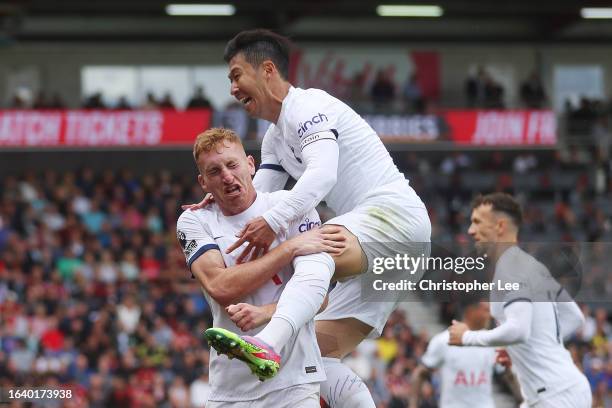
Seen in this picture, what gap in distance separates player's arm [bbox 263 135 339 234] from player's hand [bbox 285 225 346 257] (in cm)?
10

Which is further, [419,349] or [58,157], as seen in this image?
[58,157]

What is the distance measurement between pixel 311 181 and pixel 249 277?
0.64m

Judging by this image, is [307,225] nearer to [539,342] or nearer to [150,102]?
[539,342]

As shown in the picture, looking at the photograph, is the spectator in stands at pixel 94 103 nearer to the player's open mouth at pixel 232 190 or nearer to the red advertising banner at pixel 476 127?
the red advertising banner at pixel 476 127

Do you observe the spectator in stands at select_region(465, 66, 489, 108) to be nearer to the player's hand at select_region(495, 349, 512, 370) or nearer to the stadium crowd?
the stadium crowd

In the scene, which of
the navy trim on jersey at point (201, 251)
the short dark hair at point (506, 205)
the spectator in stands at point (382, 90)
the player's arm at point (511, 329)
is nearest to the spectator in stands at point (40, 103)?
the spectator in stands at point (382, 90)

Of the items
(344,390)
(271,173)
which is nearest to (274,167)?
(271,173)

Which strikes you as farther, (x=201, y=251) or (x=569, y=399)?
(x=569, y=399)

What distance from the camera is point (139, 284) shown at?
17.6m

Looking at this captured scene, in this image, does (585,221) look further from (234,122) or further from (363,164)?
(363,164)

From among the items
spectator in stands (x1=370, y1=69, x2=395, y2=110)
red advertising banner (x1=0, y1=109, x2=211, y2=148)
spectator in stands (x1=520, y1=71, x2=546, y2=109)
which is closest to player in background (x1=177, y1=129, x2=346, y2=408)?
red advertising banner (x1=0, y1=109, x2=211, y2=148)

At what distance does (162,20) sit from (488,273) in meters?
22.4

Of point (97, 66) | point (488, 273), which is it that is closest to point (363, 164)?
point (488, 273)

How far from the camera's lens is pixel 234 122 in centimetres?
2323
